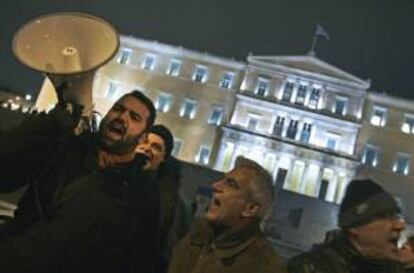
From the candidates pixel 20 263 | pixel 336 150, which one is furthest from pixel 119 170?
pixel 336 150

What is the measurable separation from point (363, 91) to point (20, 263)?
4393 cm

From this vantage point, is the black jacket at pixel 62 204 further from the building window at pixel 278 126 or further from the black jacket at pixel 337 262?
the building window at pixel 278 126

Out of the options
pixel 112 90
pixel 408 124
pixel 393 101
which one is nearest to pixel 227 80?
pixel 112 90

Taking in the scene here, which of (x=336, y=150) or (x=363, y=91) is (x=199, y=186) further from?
(x=363, y=91)

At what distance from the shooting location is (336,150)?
4338cm

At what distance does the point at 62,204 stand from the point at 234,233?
1.03 metres

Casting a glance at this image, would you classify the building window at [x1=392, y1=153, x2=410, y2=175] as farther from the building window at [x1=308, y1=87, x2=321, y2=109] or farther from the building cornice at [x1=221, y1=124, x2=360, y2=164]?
the building window at [x1=308, y1=87, x2=321, y2=109]

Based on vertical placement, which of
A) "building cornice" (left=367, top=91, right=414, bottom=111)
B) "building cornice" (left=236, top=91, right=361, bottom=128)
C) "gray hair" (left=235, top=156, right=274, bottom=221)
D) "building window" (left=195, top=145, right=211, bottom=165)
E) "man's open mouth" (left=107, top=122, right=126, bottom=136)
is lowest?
"gray hair" (left=235, top=156, right=274, bottom=221)

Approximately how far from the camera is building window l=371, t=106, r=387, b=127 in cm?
4408

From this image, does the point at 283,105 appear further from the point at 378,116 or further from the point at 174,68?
the point at 174,68

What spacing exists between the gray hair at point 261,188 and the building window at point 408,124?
139ft

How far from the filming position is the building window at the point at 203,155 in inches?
1737

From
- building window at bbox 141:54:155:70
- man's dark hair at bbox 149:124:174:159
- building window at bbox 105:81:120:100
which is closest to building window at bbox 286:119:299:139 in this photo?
building window at bbox 141:54:155:70

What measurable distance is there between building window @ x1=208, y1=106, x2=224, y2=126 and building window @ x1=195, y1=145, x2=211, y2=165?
7.16 ft
